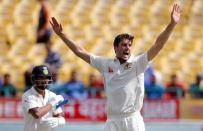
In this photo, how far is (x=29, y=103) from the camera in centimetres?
714

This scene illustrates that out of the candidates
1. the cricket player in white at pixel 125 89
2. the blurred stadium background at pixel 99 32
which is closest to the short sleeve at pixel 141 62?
the cricket player in white at pixel 125 89

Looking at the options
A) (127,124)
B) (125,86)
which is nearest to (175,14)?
(125,86)

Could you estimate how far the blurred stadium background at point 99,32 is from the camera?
15984mm

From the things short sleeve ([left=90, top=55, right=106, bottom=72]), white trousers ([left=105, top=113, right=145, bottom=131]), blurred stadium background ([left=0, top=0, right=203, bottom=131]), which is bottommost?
white trousers ([left=105, top=113, right=145, bottom=131])

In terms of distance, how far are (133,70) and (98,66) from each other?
14.5 inches

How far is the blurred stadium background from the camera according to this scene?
15984 mm

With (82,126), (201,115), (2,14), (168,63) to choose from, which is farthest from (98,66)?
(2,14)

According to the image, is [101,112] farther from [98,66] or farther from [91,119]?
[98,66]

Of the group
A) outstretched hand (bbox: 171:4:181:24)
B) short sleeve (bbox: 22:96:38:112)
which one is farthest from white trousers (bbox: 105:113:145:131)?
outstretched hand (bbox: 171:4:181:24)

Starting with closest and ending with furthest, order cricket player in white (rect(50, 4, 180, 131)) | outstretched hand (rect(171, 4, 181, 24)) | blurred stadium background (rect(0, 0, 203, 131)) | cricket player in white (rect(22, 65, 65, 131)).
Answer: outstretched hand (rect(171, 4, 181, 24)) → cricket player in white (rect(50, 4, 180, 131)) → cricket player in white (rect(22, 65, 65, 131)) → blurred stadium background (rect(0, 0, 203, 131))

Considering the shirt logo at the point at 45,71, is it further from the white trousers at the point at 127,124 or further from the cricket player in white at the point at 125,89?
the white trousers at the point at 127,124

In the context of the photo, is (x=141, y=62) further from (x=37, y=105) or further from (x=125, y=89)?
(x=37, y=105)

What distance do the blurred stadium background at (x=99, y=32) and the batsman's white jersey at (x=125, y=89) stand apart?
7.21 meters

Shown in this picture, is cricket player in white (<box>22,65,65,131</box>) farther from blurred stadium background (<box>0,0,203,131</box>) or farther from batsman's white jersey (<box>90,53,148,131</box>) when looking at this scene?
blurred stadium background (<box>0,0,203,131</box>)
